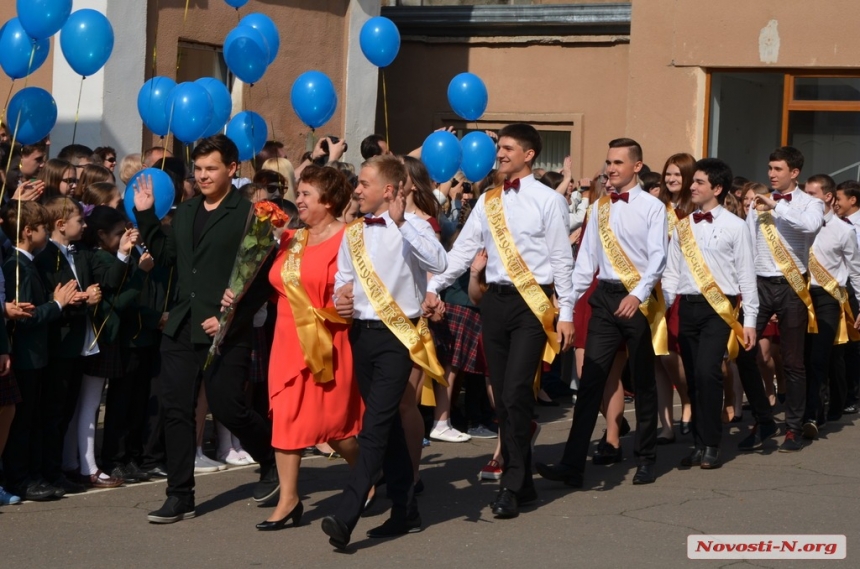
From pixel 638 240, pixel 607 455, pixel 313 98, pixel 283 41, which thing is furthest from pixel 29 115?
pixel 283 41

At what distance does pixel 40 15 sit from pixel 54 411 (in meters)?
2.69

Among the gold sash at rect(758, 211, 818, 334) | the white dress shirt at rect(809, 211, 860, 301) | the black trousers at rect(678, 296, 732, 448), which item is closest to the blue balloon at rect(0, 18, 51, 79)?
the black trousers at rect(678, 296, 732, 448)

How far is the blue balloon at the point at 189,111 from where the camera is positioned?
30.4ft

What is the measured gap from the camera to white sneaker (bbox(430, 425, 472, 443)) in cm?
962

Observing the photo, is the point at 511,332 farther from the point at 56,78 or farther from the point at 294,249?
the point at 56,78

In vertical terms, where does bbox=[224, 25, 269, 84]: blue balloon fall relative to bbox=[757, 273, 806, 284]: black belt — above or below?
above

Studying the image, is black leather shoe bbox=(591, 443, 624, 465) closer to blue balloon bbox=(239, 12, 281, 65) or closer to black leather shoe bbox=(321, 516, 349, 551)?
black leather shoe bbox=(321, 516, 349, 551)

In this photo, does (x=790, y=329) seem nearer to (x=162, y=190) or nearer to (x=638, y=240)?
(x=638, y=240)

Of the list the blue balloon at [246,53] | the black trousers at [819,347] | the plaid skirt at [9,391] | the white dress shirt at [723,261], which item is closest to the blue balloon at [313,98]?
the blue balloon at [246,53]

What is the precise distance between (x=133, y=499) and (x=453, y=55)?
10.9 meters

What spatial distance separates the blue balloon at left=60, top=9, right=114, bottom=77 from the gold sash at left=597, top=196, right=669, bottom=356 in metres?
3.61

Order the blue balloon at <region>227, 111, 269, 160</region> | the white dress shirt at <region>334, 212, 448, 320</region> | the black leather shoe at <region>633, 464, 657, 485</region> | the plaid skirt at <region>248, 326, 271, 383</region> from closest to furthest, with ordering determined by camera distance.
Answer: the white dress shirt at <region>334, 212, 448, 320</region>
the black leather shoe at <region>633, 464, 657, 485</region>
the plaid skirt at <region>248, 326, 271, 383</region>
the blue balloon at <region>227, 111, 269, 160</region>

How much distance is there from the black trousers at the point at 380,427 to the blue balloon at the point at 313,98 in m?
4.64

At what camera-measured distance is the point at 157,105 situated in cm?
973
